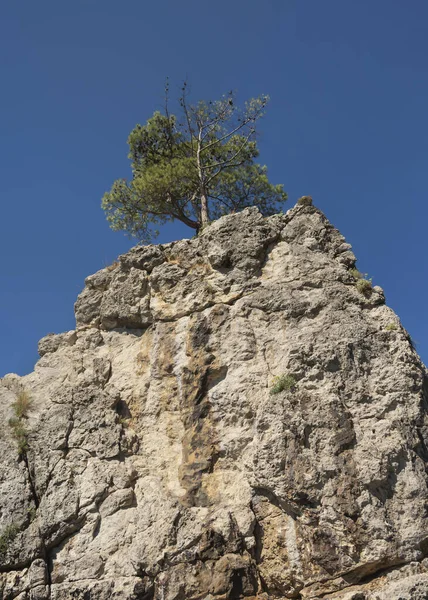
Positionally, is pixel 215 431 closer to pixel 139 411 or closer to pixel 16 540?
pixel 139 411

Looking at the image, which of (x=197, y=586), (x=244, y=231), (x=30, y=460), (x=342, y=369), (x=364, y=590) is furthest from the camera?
(x=244, y=231)

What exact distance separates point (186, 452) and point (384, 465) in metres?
4.10

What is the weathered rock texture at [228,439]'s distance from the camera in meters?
9.41

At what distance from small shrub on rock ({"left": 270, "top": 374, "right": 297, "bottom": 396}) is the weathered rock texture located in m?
0.09

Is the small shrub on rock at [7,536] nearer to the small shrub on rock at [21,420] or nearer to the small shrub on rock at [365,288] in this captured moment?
the small shrub on rock at [21,420]

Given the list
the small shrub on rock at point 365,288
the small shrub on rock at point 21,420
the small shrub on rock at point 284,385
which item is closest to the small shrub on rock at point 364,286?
the small shrub on rock at point 365,288

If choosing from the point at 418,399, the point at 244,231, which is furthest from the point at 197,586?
the point at 244,231

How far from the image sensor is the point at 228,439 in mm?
11109

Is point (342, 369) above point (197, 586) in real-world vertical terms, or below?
above

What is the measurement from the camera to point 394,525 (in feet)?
29.8

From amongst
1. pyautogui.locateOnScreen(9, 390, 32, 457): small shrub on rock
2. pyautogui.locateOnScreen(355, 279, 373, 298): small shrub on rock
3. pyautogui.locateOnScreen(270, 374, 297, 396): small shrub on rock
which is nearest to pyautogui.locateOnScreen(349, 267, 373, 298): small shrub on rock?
pyautogui.locateOnScreen(355, 279, 373, 298): small shrub on rock

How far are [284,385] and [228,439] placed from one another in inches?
64.2

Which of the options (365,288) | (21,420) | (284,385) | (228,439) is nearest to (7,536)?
(21,420)

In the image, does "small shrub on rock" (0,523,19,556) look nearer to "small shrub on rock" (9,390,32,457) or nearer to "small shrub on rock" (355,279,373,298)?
"small shrub on rock" (9,390,32,457)
